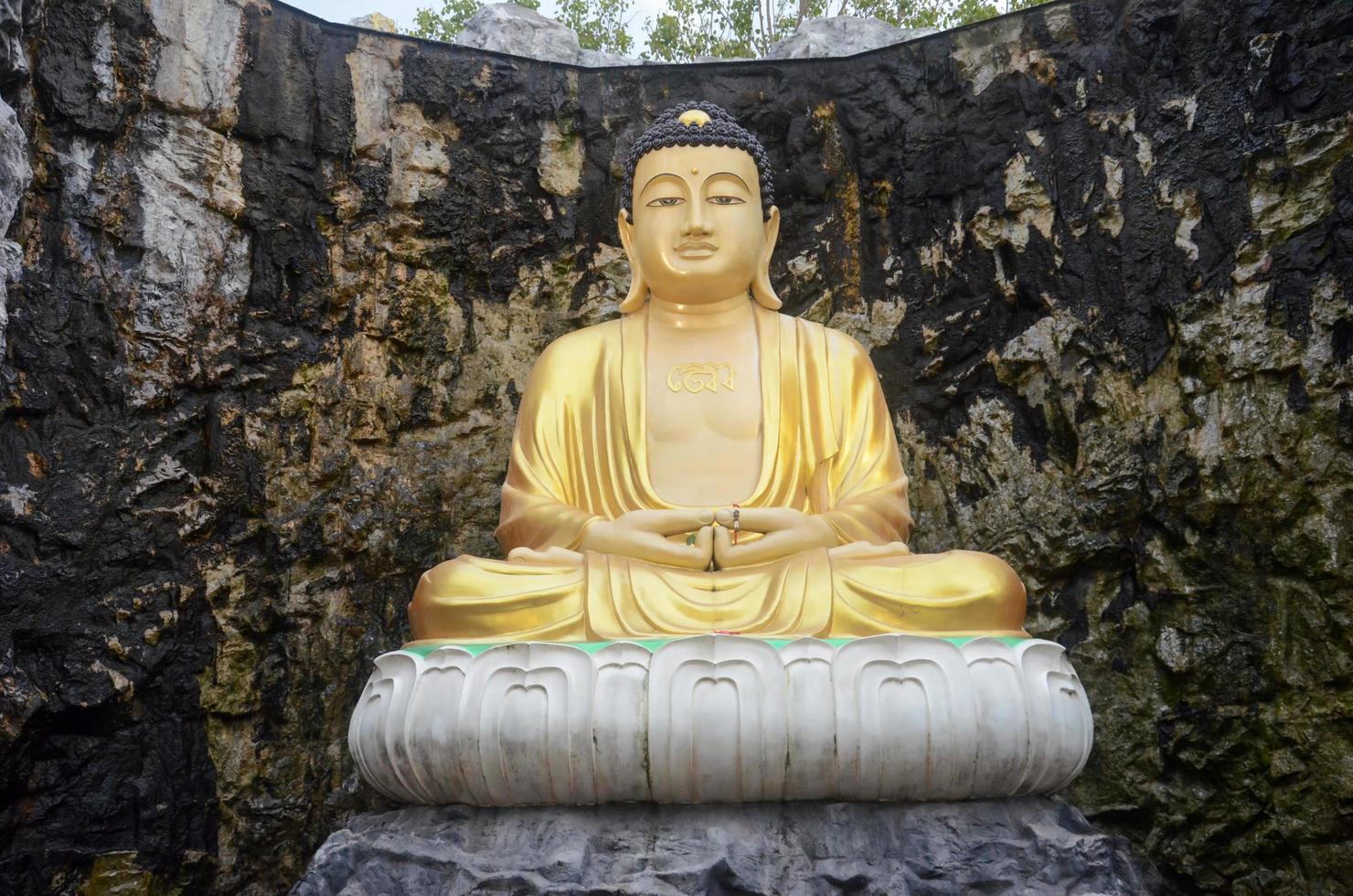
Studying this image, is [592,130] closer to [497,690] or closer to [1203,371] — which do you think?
[1203,371]

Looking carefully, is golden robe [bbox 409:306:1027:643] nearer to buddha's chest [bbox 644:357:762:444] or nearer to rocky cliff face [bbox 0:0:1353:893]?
buddha's chest [bbox 644:357:762:444]

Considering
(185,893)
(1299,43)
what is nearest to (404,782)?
(185,893)

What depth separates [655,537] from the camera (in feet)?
15.6

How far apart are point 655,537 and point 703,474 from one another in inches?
27.2

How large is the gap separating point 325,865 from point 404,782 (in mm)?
340

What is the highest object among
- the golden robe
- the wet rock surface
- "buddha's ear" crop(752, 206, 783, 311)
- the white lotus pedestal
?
the wet rock surface

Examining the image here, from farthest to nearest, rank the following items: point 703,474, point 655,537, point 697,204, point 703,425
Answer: point 697,204, point 703,425, point 703,474, point 655,537

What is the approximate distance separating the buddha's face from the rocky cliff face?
141 centimetres

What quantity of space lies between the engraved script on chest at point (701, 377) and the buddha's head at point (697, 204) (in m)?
0.33

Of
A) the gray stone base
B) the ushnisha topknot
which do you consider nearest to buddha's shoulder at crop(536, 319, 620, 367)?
the ushnisha topknot

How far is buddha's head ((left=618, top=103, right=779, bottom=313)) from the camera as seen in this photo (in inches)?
222

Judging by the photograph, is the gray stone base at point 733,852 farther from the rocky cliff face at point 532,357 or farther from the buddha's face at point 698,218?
the buddha's face at point 698,218

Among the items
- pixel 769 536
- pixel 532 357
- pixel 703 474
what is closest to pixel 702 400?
pixel 703 474

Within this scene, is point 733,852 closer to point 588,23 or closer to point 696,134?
point 696,134
